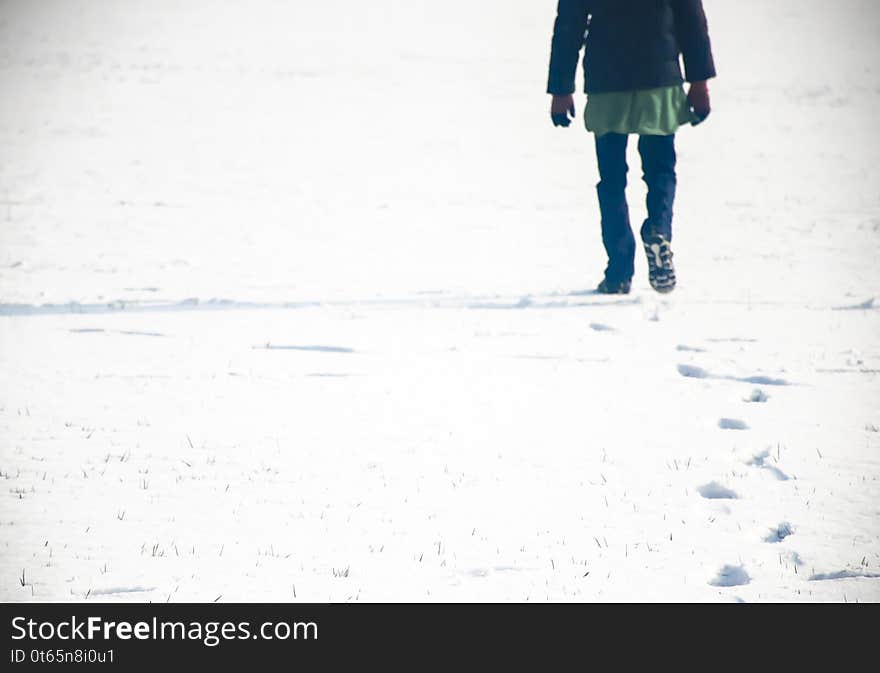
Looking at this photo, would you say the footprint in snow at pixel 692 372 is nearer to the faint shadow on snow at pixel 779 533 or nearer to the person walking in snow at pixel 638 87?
the person walking in snow at pixel 638 87

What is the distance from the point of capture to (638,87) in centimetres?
661

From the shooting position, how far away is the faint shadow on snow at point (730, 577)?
9.71 ft

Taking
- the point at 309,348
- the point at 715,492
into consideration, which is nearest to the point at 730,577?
the point at 715,492

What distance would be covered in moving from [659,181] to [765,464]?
→ 3283 mm

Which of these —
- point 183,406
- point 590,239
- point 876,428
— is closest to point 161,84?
point 590,239

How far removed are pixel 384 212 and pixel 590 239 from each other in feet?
9.61

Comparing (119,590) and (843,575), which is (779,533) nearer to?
(843,575)

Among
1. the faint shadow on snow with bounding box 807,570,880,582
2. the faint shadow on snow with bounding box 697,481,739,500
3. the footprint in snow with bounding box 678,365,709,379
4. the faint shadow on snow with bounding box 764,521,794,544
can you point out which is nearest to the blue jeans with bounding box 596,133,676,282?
the footprint in snow with bounding box 678,365,709,379

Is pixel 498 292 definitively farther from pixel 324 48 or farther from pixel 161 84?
pixel 324 48

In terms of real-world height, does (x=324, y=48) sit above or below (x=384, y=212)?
above

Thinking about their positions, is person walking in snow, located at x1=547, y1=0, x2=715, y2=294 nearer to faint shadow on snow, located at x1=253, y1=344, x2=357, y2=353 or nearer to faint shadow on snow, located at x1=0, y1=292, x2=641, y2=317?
faint shadow on snow, located at x1=0, y1=292, x2=641, y2=317

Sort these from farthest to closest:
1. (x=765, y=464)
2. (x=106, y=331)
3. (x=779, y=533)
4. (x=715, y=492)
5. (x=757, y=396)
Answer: (x=106, y=331) → (x=757, y=396) → (x=765, y=464) → (x=715, y=492) → (x=779, y=533)

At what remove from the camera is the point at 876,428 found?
437cm
